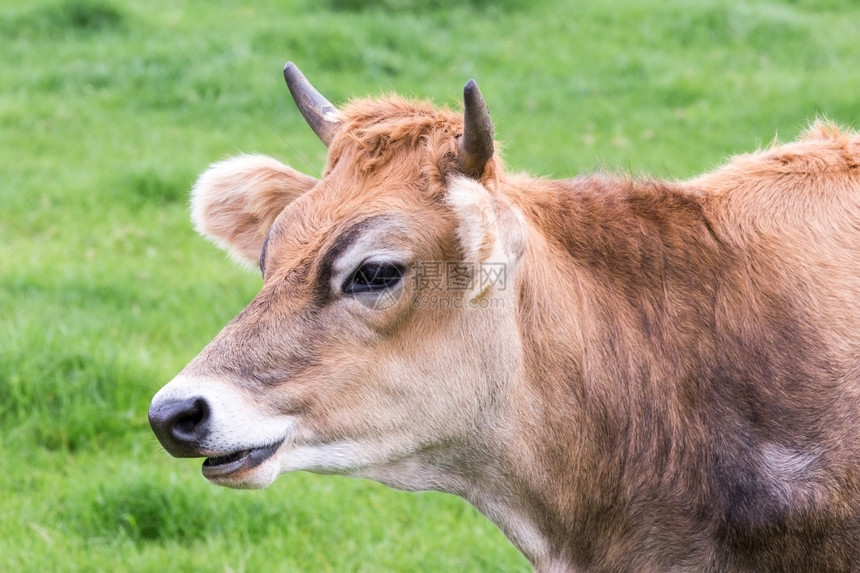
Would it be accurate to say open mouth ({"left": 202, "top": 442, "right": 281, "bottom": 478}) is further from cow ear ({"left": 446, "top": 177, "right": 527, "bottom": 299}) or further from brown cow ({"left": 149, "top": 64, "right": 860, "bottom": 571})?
cow ear ({"left": 446, "top": 177, "right": 527, "bottom": 299})

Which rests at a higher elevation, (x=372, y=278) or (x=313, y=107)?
(x=313, y=107)

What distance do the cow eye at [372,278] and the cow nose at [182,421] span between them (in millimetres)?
552

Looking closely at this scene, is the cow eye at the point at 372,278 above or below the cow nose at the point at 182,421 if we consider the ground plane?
above

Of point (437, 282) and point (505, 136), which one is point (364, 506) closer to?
point (437, 282)

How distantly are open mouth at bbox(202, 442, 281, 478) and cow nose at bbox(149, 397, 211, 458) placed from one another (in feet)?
0.39

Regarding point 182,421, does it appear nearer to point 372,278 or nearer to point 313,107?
point 372,278

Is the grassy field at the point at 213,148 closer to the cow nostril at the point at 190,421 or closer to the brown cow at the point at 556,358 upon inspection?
the brown cow at the point at 556,358

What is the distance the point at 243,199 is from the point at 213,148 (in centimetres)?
546

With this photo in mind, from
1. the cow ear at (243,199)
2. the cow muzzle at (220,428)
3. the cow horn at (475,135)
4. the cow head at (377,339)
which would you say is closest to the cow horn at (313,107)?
the cow ear at (243,199)

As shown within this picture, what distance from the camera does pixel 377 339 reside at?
10.4 feet

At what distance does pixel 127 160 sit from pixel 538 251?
648cm

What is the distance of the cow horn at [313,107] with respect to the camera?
3789 millimetres

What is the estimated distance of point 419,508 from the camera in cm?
509

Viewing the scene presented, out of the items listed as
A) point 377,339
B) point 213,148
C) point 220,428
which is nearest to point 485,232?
point 377,339
